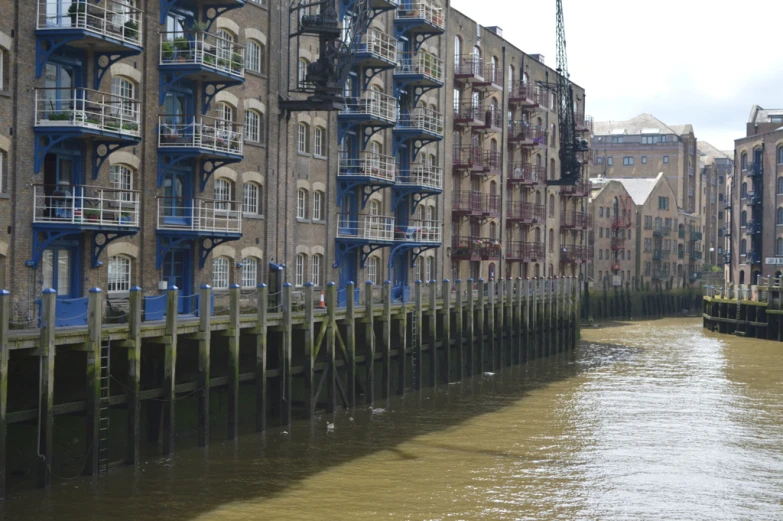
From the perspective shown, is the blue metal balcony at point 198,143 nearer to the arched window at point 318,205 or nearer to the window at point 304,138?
the window at point 304,138

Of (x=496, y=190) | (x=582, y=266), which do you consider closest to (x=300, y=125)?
(x=496, y=190)

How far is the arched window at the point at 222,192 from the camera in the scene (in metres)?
33.0

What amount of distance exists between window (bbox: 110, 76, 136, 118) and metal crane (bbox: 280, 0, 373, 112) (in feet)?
24.6

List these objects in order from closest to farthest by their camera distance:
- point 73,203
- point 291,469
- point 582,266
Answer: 1. point 291,469
2. point 73,203
3. point 582,266

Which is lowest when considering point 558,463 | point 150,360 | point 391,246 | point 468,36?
point 558,463

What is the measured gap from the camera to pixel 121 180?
28.8 meters

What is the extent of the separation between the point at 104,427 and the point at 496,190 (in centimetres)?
3957

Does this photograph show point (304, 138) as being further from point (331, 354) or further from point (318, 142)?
point (331, 354)

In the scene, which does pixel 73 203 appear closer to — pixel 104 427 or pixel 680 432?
pixel 104 427

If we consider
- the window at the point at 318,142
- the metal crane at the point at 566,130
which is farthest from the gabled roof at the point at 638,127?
the window at the point at 318,142

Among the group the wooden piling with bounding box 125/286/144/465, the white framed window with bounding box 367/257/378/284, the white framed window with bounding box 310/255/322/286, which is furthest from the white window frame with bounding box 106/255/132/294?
the white framed window with bounding box 367/257/378/284

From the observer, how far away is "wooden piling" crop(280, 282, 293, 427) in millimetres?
26562

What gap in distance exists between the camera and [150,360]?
23844 mm

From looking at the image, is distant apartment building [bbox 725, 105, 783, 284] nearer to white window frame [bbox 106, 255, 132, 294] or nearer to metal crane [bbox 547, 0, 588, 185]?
metal crane [bbox 547, 0, 588, 185]
